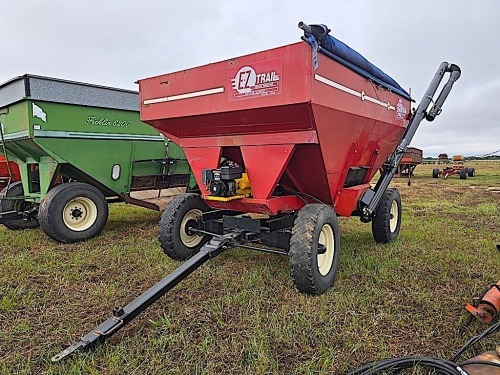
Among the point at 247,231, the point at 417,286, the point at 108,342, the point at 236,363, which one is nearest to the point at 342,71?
the point at 247,231

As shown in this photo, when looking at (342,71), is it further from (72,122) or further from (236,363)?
(72,122)

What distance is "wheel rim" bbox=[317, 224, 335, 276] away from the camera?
11.2 ft

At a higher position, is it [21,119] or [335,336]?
[21,119]

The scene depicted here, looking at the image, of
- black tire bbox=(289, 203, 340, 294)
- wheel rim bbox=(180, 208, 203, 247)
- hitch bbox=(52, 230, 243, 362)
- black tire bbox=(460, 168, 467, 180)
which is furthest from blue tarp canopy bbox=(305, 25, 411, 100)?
black tire bbox=(460, 168, 467, 180)

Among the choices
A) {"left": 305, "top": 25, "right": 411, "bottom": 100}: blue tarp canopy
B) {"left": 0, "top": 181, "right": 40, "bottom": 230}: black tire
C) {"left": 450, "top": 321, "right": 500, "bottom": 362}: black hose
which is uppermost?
{"left": 305, "top": 25, "right": 411, "bottom": 100}: blue tarp canopy

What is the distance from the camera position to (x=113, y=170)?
231 inches

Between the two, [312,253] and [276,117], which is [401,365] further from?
[276,117]

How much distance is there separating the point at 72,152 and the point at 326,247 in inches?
150

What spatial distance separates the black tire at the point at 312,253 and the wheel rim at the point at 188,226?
1376mm

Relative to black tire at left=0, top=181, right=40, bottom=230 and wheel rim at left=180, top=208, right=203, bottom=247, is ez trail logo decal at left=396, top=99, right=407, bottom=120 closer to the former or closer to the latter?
wheel rim at left=180, top=208, right=203, bottom=247

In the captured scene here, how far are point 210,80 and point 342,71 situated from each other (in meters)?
1.18

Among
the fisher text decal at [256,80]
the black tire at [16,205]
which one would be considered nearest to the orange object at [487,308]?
the fisher text decal at [256,80]

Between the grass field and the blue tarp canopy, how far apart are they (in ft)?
6.32

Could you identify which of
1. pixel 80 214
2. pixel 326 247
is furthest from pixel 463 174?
pixel 80 214
